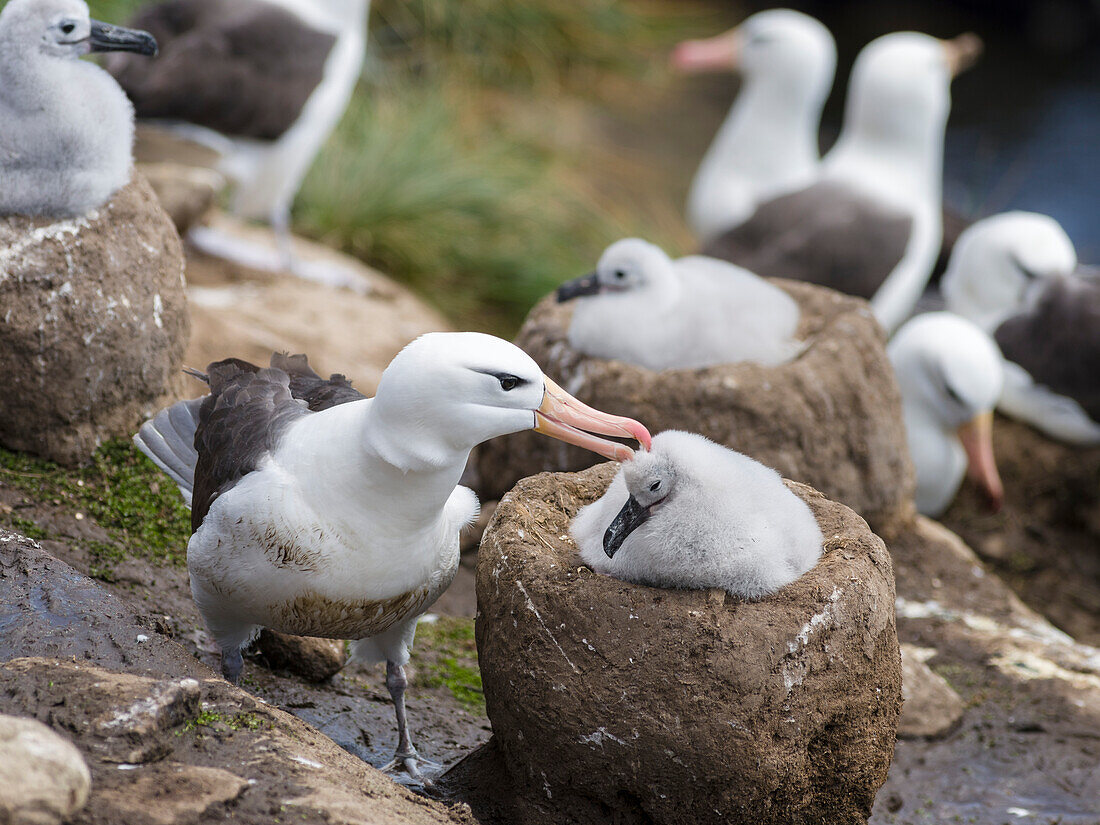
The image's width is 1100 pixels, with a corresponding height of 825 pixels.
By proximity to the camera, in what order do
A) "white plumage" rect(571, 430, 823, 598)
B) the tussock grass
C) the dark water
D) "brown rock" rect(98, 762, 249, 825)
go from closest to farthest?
"brown rock" rect(98, 762, 249, 825) → "white plumage" rect(571, 430, 823, 598) → the tussock grass → the dark water

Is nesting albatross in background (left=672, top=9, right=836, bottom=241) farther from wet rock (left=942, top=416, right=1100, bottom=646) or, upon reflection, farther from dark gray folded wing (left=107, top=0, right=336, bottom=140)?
dark gray folded wing (left=107, top=0, right=336, bottom=140)

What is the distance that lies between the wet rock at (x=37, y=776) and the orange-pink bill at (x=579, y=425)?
4.31 feet

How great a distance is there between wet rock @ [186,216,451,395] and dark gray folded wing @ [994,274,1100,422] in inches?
141

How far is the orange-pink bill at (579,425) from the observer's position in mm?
2912

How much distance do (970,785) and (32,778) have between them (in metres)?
3.09

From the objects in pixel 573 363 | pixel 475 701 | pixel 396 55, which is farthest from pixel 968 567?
pixel 396 55

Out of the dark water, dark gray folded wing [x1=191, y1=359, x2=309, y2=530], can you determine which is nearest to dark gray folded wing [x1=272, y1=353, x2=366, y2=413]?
dark gray folded wing [x1=191, y1=359, x2=309, y2=530]

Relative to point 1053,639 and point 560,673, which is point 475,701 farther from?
point 1053,639

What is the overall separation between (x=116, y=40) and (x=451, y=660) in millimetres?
2408

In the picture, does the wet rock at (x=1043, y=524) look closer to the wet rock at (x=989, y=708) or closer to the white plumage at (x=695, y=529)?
the wet rock at (x=989, y=708)

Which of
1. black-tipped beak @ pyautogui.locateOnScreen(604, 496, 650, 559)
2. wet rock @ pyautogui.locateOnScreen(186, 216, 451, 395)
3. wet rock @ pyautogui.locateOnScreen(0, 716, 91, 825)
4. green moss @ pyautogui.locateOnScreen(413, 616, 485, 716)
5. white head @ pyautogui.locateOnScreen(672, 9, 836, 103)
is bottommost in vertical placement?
green moss @ pyautogui.locateOnScreen(413, 616, 485, 716)

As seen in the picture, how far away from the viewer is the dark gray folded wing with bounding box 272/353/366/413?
11.2 feet

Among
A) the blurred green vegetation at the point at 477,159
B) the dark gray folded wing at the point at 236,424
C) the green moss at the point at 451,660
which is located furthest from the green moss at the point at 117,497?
the blurred green vegetation at the point at 477,159

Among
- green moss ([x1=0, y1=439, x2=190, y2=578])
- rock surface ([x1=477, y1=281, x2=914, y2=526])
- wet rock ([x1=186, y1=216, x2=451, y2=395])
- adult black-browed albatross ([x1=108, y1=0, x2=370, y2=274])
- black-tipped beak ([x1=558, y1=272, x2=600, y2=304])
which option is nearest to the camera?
green moss ([x1=0, y1=439, x2=190, y2=578])
